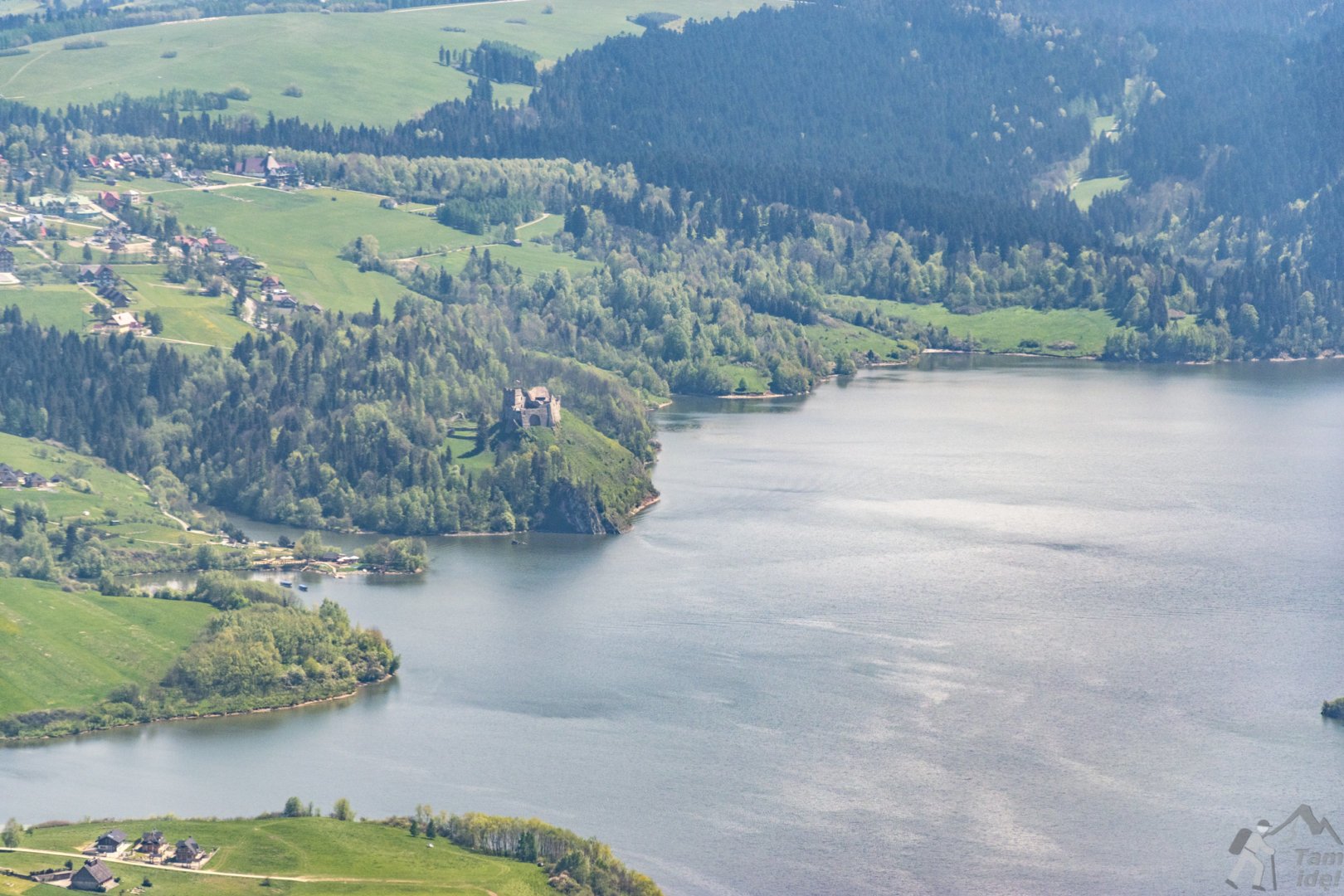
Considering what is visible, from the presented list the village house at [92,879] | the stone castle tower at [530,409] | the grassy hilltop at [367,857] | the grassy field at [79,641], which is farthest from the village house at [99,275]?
the village house at [92,879]

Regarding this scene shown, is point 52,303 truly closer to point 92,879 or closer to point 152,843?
point 152,843

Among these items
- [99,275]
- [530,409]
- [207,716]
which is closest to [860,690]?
[207,716]

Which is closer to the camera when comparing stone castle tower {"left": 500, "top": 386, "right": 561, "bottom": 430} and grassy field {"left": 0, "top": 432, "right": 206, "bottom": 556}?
grassy field {"left": 0, "top": 432, "right": 206, "bottom": 556}

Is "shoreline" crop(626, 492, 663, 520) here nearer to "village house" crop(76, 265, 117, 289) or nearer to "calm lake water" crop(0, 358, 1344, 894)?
"calm lake water" crop(0, 358, 1344, 894)

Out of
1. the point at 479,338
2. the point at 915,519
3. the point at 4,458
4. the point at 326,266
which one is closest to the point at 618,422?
the point at 479,338

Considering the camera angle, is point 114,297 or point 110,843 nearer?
point 110,843
